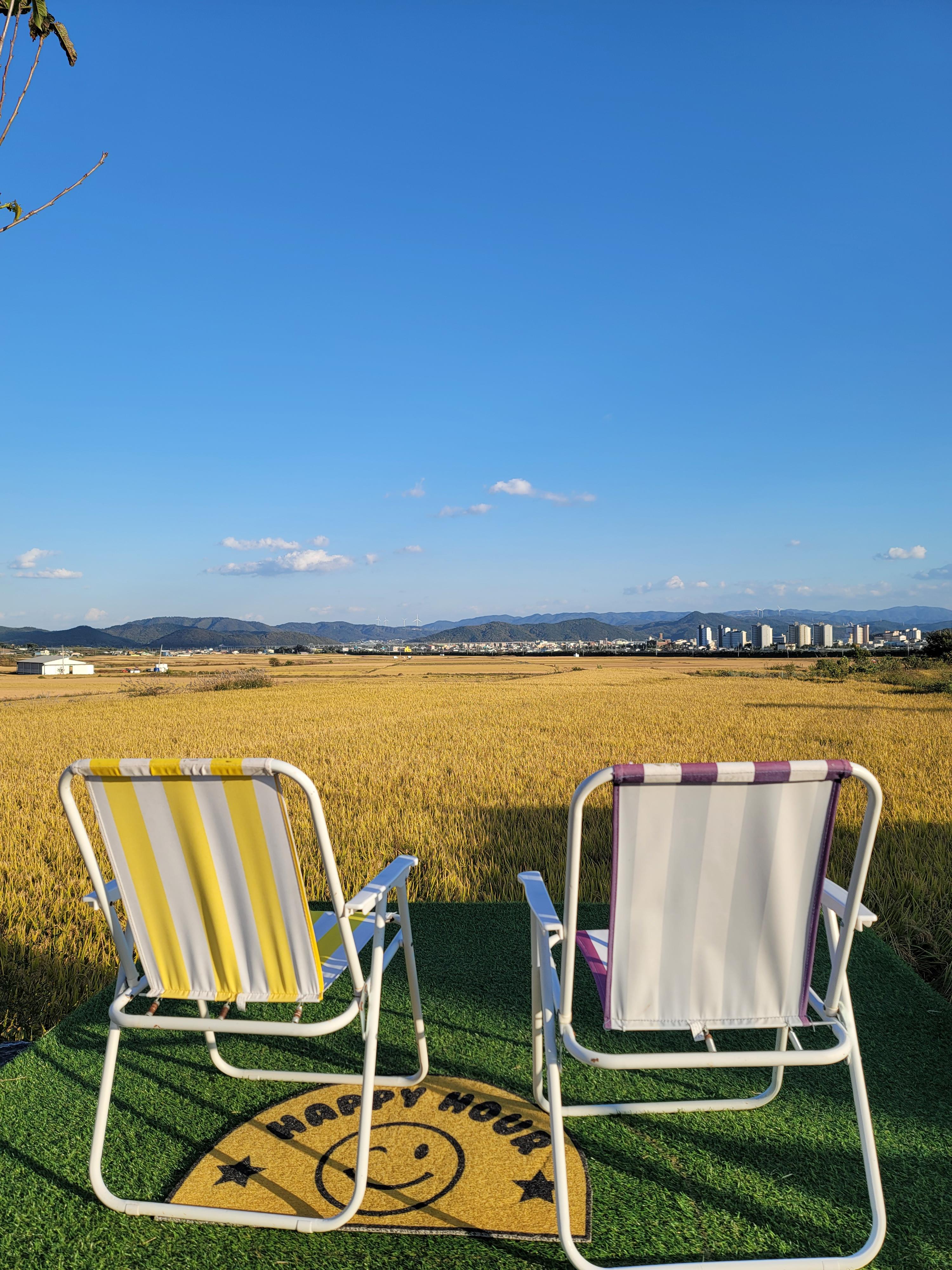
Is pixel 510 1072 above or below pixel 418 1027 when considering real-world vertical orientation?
below

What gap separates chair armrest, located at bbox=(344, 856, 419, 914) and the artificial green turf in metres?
0.98

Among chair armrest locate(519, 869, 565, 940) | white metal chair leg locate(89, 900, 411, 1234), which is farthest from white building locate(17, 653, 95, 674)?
chair armrest locate(519, 869, 565, 940)

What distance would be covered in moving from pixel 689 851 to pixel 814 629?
310 feet

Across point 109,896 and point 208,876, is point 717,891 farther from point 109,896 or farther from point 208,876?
point 109,896

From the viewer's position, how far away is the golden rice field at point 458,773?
16.3ft

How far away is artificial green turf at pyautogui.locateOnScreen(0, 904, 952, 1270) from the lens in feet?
7.08

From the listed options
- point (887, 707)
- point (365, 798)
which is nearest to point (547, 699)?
point (887, 707)

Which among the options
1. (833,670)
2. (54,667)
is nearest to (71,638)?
(54,667)

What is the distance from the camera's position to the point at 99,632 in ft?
555

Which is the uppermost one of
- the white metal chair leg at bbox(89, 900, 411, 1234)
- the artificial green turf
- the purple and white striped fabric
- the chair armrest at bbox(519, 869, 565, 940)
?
the purple and white striped fabric

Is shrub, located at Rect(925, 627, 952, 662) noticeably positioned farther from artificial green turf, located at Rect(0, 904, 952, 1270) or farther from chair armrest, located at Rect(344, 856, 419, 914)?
chair armrest, located at Rect(344, 856, 419, 914)

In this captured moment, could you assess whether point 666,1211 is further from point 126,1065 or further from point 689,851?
point 126,1065

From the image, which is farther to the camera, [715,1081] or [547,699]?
[547,699]

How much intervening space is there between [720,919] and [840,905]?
390 millimetres
